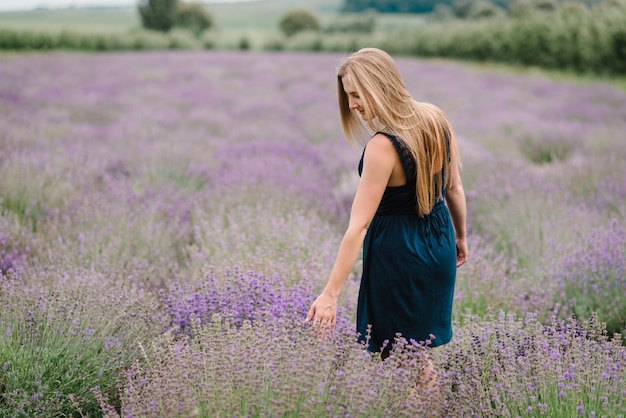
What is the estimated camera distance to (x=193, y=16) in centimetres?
5216

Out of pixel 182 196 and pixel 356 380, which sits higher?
pixel 356 380

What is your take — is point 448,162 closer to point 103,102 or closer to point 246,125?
point 246,125

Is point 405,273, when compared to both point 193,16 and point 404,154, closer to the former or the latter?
point 404,154

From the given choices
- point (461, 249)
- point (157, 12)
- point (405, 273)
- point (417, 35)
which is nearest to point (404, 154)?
point (405, 273)

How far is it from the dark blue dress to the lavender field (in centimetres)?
15

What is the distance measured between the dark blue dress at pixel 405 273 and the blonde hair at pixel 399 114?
59 millimetres

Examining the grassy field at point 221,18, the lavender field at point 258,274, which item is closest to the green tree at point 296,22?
the grassy field at point 221,18

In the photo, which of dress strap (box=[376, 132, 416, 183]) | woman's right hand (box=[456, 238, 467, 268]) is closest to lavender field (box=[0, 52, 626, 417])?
woman's right hand (box=[456, 238, 467, 268])

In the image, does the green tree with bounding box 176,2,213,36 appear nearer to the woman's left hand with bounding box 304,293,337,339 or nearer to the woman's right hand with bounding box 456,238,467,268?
the woman's right hand with bounding box 456,238,467,268

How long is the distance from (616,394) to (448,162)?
40.5 inches

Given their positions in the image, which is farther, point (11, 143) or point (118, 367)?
point (11, 143)

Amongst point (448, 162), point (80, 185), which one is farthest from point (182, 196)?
point (448, 162)

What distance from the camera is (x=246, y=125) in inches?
328

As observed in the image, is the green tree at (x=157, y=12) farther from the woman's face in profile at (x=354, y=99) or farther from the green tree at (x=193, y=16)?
the woman's face in profile at (x=354, y=99)
